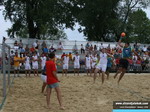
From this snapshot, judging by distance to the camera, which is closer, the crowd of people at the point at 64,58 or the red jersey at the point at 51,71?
the red jersey at the point at 51,71

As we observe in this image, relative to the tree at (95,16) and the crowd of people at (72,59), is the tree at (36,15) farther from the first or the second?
the crowd of people at (72,59)

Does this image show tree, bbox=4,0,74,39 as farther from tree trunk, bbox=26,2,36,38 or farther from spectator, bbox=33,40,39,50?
spectator, bbox=33,40,39,50

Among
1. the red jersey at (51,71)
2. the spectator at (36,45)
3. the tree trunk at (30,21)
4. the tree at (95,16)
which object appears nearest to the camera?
the red jersey at (51,71)

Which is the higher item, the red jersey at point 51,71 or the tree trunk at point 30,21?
the tree trunk at point 30,21

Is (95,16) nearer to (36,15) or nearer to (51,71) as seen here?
(36,15)

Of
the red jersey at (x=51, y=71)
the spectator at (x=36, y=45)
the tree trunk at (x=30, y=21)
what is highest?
the tree trunk at (x=30, y=21)

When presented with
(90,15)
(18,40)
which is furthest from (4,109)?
(90,15)

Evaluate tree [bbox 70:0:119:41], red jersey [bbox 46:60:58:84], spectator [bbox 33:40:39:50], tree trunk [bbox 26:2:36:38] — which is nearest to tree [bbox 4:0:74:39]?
tree trunk [bbox 26:2:36:38]

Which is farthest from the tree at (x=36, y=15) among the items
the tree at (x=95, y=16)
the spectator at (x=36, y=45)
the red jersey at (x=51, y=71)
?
the red jersey at (x=51, y=71)

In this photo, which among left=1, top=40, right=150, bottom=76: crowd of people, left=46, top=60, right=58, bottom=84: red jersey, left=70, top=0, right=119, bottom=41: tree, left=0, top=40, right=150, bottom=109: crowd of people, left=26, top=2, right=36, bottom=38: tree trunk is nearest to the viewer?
left=46, top=60, right=58, bottom=84: red jersey

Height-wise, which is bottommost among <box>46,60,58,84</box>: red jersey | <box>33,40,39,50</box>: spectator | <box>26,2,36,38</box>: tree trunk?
<box>46,60,58,84</box>: red jersey

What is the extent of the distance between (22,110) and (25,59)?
10.4m

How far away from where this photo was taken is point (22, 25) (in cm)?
3278

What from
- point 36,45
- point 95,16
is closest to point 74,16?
point 95,16
